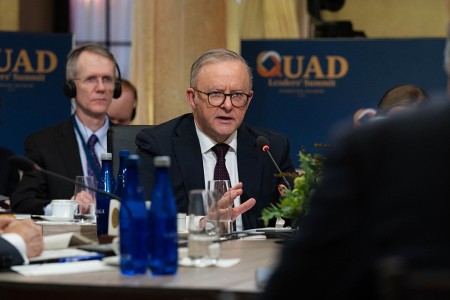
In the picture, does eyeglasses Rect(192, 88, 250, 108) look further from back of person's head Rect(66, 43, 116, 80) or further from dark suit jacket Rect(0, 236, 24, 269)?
dark suit jacket Rect(0, 236, 24, 269)

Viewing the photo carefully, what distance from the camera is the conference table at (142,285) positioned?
2.59 m

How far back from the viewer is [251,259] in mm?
3303

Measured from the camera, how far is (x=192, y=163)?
4953 mm

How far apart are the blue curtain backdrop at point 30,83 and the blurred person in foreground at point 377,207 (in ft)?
23.4

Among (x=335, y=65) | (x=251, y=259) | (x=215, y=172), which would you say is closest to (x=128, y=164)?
(x=251, y=259)

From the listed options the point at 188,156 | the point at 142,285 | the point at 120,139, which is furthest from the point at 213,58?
the point at 142,285

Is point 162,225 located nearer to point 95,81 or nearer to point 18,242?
point 18,242

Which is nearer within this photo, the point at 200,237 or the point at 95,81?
the point at 200,237

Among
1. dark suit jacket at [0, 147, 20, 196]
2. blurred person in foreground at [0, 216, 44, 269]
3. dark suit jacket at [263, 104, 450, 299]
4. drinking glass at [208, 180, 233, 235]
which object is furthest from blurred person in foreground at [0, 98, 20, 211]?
dark suit jacket at [263, 104, 450, 299]

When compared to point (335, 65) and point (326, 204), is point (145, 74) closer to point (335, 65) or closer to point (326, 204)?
point (335, 65)

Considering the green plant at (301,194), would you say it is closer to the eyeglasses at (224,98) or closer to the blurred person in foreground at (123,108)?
the eyeglasses at (224,98)

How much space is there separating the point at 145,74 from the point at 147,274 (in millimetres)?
5942

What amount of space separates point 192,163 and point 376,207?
3.35 meters

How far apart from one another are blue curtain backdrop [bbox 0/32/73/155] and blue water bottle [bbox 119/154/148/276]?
571cm
